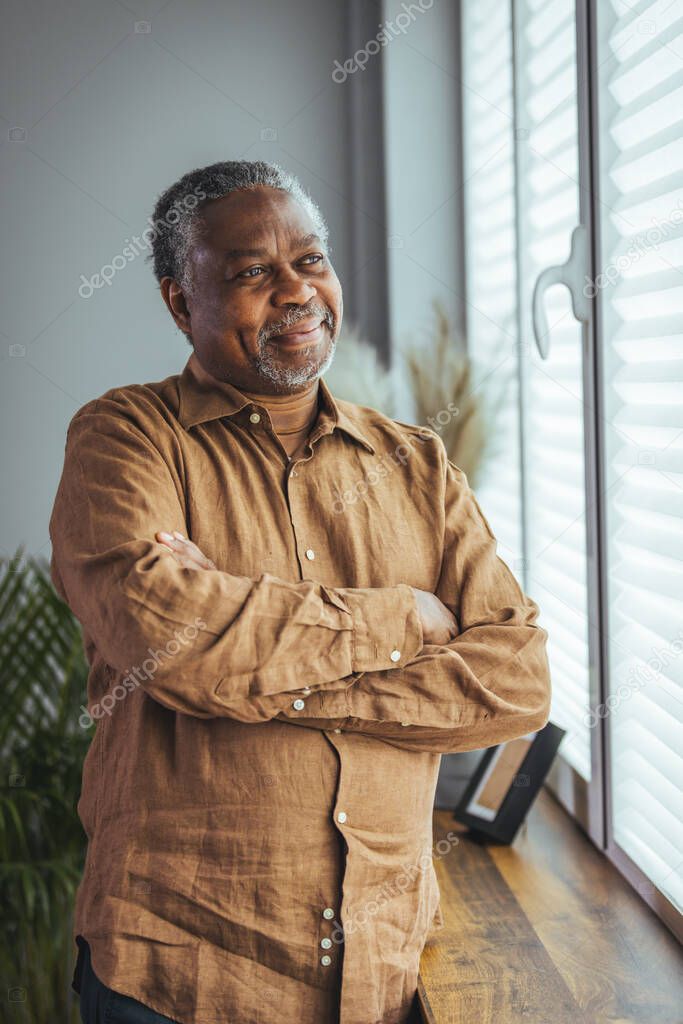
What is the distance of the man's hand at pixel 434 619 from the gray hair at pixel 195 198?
1.99 feet

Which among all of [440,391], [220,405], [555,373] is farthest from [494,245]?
[220,405]

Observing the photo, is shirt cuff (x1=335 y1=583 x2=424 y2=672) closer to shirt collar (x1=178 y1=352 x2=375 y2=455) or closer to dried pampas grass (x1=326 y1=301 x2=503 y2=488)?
shirt collar (x1=178 y1=352 x2=375 y2=455)

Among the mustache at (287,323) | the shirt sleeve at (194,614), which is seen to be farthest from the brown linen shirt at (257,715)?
the mustache at (287,323)

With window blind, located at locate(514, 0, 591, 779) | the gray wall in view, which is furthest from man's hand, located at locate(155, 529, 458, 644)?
the gray wall

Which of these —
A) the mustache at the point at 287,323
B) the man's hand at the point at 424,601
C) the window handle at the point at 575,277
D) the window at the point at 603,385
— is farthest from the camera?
the window handle at the point at 575,277

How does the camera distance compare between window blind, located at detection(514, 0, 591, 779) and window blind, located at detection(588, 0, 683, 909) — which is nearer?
window blind, located at detection(588, 0, 683, 909)

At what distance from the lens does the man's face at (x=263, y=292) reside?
63.4 inches

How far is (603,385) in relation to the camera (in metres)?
2.01

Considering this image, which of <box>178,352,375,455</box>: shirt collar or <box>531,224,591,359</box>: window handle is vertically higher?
<box>531,224,591,359</box>: window handle

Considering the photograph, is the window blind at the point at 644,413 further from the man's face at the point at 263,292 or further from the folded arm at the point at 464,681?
the man's face at the point at 263,292

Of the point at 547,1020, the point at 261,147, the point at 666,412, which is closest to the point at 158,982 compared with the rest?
the point at 547,1020

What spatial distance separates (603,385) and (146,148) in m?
1.79

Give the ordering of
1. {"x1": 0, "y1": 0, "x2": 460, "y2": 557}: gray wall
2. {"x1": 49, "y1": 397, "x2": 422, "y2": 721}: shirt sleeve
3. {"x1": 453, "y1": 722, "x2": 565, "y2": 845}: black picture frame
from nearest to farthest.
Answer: {"x1": 49, "y1": 397, "x2": 422, "y2": 721}: shirt sleeve
{"x1": 453, "y1": 722, "x2": 565, "y2": 845}: black picture frame
{"x1": 0, "y1": 0, "x2": 460, "y2": 557}: gray wall

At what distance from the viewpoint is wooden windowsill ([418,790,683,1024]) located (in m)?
1.58
